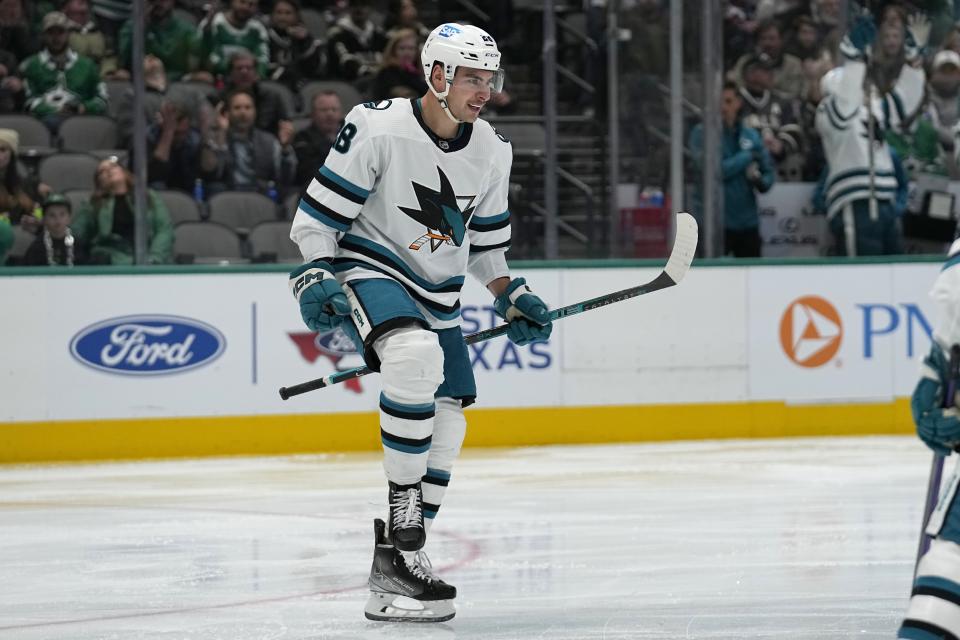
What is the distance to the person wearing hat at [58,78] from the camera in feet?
25.9

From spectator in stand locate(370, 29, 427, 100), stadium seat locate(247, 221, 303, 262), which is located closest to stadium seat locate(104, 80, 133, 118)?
stadium seat locate(247, 221, 303, 262)

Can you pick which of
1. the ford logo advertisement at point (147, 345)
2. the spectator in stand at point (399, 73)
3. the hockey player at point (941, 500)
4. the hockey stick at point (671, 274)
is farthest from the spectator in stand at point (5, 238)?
the hockey player at point (941, 500)

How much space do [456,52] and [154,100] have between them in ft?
13.1

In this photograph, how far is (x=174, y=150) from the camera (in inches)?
301

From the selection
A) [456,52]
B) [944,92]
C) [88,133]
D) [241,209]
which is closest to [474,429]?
[241,209]

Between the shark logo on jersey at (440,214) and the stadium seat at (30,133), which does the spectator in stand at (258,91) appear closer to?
the stadium seat at (30,133)

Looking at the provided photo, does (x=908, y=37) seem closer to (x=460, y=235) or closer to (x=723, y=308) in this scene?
(x=723, y=308)

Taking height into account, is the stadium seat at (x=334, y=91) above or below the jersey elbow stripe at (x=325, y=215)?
above

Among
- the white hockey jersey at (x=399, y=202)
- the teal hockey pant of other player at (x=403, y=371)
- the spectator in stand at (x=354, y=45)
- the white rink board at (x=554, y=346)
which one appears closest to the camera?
the teal hockey pant of other player at (x=403, y=371)

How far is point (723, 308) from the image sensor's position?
809cm

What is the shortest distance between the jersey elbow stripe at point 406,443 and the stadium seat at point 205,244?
3.78m

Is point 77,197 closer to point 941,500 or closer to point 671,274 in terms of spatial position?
point 671,274

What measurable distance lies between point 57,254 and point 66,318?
11.3 inches

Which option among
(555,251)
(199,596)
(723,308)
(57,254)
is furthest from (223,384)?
(199,596)
